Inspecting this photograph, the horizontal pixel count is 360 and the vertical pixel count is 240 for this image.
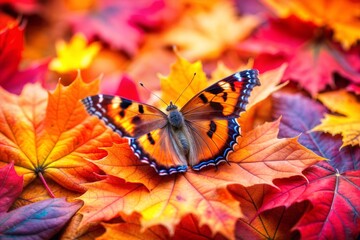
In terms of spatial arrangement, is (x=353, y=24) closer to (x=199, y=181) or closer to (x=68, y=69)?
(x=199, y=181)

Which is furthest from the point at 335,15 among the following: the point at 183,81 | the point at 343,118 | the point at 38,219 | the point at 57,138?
the point at 38,219

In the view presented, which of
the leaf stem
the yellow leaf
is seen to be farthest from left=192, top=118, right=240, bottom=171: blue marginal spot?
the yellow leaf

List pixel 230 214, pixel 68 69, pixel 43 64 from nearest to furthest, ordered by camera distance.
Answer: pixel 230 214
pixel 43 64
pixel 68 69

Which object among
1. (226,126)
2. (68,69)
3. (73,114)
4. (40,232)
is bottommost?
(40,232)

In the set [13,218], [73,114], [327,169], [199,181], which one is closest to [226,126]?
[199,181]

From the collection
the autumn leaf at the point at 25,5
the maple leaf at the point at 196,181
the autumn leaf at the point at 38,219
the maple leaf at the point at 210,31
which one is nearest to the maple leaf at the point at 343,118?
the maple leaf at the point at 196,181

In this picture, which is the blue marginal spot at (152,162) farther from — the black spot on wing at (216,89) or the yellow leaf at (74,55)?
the yellow leaf at (74,55)
